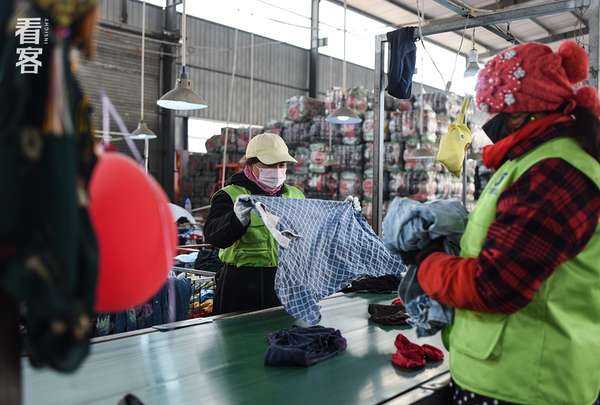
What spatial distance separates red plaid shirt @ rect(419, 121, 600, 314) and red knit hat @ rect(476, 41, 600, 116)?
204mm

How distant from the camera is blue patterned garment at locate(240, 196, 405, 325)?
8.30 ft

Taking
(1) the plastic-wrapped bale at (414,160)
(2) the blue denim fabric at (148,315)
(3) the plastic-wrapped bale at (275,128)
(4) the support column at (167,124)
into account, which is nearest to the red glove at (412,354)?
(2) the blue denim fabric at (148,315)

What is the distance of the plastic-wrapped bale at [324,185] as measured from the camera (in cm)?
873

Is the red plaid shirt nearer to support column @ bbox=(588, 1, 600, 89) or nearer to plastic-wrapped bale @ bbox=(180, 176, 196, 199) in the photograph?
support column @ bbox=(588, 1, 600, 89)

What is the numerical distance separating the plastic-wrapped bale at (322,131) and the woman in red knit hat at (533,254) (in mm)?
7360

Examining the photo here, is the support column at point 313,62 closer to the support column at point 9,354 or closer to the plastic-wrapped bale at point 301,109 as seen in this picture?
the plastic-wrapped bale at point 301,109

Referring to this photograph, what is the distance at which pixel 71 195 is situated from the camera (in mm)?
608

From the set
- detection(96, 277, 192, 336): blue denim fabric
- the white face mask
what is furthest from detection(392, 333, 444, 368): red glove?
detection(96, 277, 192, 336): blue denim fabric

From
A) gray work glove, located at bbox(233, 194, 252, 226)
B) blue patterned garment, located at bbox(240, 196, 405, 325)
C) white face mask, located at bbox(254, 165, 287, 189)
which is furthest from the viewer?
white face mask, located at bbox(254, 165, 287, 189)

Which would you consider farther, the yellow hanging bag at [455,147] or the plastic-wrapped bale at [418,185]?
the plastic-wrapped bale at [418,185]

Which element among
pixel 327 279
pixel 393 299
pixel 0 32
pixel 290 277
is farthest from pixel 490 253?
pixel 393 299

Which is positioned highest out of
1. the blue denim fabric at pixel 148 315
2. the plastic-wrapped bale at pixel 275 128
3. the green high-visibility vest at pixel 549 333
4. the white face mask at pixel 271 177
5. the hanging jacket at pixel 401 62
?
the plastic-wrapped bale at pixel 275 128

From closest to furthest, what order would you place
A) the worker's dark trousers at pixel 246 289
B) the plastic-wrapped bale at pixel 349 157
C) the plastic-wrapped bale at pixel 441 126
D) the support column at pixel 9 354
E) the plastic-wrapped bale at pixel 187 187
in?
the support column at pixel 9 354
the worker's dark trousers at pixel 246 289
the plastic-wrapped bale at pixel 441 126
the plastic-wrapped bale at pixel 349 157
the plastic-wrapped bale at pixel 187 187

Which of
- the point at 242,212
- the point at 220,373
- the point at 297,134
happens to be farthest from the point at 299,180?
the point at 220,373
